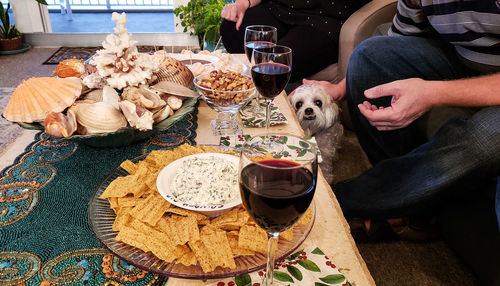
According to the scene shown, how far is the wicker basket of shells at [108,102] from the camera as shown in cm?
83

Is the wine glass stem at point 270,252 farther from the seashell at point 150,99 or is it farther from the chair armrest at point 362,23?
the chair armrest at point 362,23

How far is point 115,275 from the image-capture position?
0.59 m

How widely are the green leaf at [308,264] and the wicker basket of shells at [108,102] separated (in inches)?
18.6

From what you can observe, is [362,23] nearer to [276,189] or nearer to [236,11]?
[236,11]

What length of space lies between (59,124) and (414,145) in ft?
4.43

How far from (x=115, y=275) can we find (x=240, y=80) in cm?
61

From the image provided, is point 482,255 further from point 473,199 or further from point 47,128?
point 47,128

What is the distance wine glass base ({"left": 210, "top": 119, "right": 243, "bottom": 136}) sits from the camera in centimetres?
105

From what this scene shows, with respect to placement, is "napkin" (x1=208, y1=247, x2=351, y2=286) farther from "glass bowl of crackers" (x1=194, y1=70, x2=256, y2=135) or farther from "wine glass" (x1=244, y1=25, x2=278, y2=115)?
"wine glass" (x1=244, y1=25, x2=278, y2=115)

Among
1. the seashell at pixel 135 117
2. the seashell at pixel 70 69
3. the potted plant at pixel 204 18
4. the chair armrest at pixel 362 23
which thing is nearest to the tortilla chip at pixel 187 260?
the seashell at pixel 135 117

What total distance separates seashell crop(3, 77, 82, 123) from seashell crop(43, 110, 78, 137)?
0.04 metres

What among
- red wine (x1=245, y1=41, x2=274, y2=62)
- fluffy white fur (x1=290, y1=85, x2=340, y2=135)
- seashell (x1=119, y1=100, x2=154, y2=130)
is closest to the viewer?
seashell (x1=119, y1=100, x2=154, y2=130)

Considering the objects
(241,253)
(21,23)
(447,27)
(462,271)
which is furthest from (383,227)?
(21,23)

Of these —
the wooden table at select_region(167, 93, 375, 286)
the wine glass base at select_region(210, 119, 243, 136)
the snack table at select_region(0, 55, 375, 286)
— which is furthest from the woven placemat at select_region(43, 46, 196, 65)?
the wooden table at select_region(167, 93, 375, 286)
